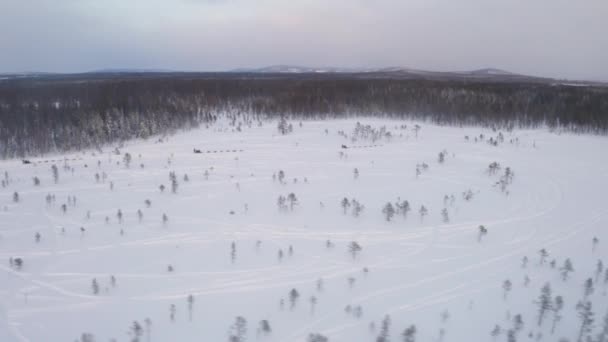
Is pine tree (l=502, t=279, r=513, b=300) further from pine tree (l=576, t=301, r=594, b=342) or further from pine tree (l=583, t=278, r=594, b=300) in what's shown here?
pine tree (l=583, t=278, r=594, b=300)

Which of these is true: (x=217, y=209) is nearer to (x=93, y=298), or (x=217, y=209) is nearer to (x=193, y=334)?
(x=93, y=298)

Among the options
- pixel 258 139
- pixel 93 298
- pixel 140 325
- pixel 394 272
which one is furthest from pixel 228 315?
pixel 258 139

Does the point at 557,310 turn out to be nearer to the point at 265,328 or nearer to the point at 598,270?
the point at 598,270

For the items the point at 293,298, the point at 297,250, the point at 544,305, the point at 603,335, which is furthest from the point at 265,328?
the point at 603,335

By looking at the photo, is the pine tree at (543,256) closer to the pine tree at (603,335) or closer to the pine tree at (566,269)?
the pine tree at (566,269)

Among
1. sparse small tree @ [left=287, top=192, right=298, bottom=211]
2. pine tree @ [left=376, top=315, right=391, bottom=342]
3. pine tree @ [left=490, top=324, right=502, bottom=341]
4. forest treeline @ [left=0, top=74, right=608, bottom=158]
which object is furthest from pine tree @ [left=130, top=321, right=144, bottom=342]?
forest treeline @ [left=0, top=74, right=608, bottom=158]

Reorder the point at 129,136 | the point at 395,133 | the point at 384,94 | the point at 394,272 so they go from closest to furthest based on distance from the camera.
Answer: the point at 394,272, the point at 395,133, the point at 129,136, the point at 384,94
